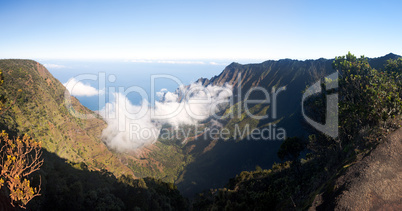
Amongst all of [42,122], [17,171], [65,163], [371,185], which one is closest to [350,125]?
[371,185]

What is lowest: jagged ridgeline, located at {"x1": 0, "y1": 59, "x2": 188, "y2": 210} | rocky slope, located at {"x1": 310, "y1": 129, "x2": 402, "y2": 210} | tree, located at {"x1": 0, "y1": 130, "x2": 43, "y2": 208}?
jagged ridgeline, located at {"x1": 0, "y1": 59, "x2": 188, "y2": 210}

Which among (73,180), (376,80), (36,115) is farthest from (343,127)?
(36,115)

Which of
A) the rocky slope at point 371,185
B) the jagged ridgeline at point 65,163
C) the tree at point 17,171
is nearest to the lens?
the tree at point 17,171

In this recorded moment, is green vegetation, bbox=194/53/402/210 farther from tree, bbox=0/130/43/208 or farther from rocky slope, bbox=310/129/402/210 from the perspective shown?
tree, bbox=0/130/43/208

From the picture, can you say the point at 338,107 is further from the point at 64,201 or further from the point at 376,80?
the point at 64,201

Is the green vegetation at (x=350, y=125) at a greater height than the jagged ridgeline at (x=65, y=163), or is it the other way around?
the green vegetation at (x=350, y=125)

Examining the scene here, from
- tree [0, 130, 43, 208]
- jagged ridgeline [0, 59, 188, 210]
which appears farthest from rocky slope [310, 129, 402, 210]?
jagged ridgeline [0, 59, 188, 210]

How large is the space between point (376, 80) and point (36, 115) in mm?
131825

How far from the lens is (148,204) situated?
44844mm

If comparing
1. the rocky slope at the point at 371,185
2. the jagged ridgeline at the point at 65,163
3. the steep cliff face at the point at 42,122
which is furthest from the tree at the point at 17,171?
the steep cliff face at the point at 42,122

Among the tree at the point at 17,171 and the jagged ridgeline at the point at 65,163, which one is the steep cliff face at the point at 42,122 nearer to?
the jagged ridgeline at the point at 65,163

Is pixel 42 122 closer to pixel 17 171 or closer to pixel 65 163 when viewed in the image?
pixel 65 163

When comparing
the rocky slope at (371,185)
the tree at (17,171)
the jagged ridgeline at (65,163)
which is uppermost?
the tree at (17,171)

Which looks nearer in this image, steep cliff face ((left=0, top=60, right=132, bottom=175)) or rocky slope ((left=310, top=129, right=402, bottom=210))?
rocky slope ((left=310, top=129, right=402, bottom=210))
